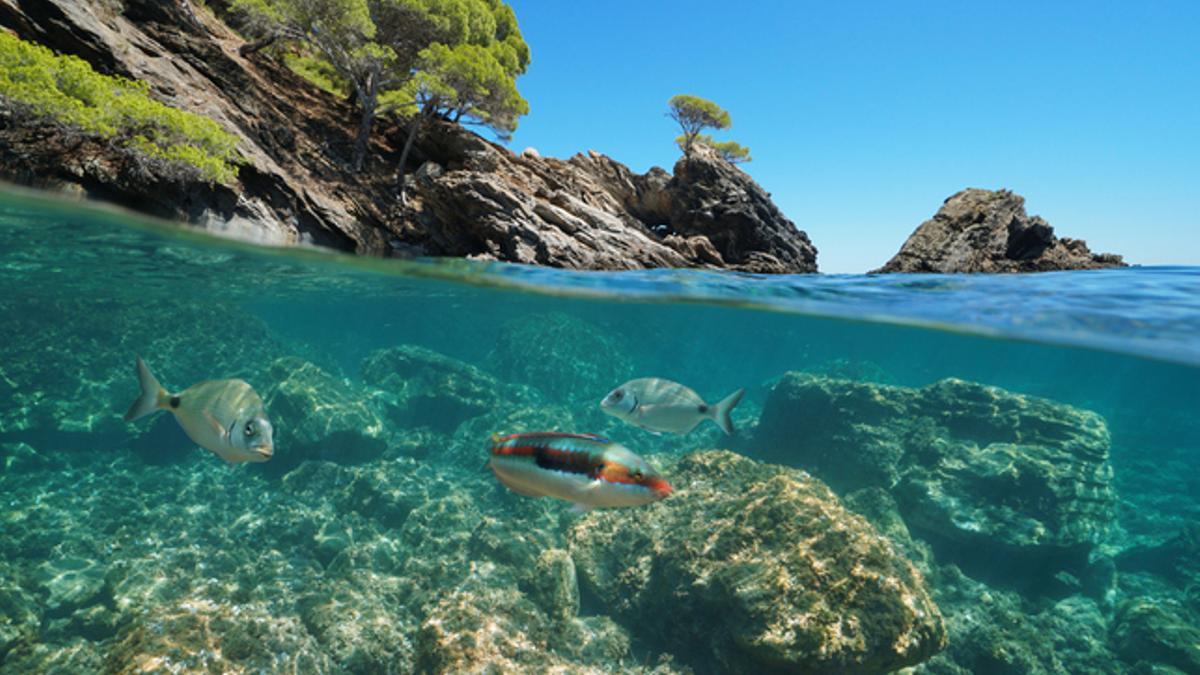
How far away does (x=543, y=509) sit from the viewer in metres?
11.5

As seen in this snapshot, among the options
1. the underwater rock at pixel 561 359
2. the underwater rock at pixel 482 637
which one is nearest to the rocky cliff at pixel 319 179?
the underwater rock at pixel 561 359

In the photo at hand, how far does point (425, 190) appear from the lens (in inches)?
683

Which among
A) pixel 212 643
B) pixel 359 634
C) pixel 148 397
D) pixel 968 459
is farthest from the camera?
pixel 968 459

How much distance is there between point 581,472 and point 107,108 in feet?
43.3

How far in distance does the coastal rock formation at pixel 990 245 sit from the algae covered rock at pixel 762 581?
10559 millimetres

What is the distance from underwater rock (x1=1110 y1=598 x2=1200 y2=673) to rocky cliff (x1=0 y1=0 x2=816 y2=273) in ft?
46.7

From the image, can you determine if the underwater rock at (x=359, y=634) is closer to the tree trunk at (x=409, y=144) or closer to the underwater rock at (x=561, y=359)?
the tree trunk at (x=409, y=144)

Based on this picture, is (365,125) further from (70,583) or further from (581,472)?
(581,472)

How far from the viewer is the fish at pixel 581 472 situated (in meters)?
2.96

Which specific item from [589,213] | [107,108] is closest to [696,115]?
[589,213]

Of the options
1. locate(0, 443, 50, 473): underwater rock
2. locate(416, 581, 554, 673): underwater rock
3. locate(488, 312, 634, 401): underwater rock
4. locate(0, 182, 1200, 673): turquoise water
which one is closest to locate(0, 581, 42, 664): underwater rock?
locate(0, 182, 1200, 673): turquoise water

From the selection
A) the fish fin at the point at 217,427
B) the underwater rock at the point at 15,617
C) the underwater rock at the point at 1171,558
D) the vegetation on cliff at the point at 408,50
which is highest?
the vegetation on cliff at the point at 408,50

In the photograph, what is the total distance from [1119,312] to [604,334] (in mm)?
18917

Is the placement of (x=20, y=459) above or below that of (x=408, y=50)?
below
